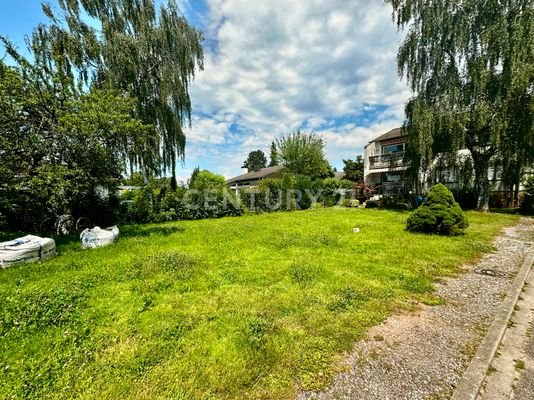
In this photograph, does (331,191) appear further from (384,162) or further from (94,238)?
(94,238)

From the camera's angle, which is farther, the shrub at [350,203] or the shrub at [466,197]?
the shrub at [350,203]

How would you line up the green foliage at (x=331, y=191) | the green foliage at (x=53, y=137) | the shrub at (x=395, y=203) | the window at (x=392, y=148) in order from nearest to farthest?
1. the green foliage at (x=53, y=137)
2. the shrub at (x=395, y=203)
3. the green foliage at (x=331, y=191)
4. the window at (x=392, y=148)

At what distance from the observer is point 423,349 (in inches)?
106

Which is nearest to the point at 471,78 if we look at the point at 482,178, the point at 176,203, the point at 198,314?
the point at 482,178

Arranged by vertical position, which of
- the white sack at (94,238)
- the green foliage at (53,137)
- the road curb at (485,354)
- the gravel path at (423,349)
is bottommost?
the gravel path at (423,349)

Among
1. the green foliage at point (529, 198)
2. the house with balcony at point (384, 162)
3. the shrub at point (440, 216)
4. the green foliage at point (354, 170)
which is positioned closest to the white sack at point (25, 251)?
the shrub at point (440, 216)

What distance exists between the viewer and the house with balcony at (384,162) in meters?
22.1

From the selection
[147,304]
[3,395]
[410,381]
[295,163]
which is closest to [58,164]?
[147,304]

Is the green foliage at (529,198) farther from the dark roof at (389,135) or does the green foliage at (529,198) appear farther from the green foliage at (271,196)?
the green foliage at (271,196)

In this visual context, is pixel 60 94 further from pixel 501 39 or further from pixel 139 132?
pixel 501 39

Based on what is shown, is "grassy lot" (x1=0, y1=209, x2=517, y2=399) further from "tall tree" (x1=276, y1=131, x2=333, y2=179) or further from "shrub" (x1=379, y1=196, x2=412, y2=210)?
"tall tree" (x1=276, y1=131, x2=333, y2=179)

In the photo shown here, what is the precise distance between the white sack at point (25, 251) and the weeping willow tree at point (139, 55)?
411cm

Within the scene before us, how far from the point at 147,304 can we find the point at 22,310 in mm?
1594

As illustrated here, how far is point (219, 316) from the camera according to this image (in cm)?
336
